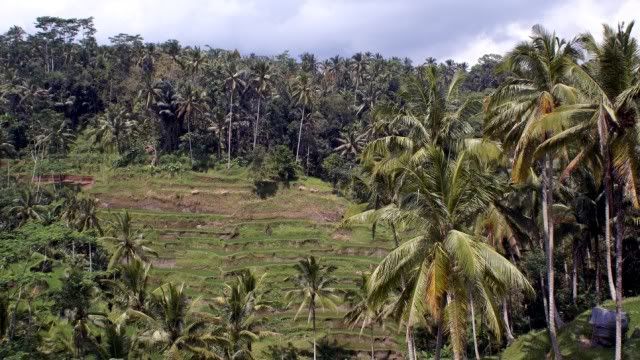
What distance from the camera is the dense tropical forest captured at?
15.6 m

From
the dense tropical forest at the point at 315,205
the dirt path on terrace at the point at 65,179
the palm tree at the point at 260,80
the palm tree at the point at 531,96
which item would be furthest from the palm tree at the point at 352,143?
the palm tree at the point at 531,96

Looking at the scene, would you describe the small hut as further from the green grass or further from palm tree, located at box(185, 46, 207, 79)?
palm tree, located at box(185, 46, 207, 79)

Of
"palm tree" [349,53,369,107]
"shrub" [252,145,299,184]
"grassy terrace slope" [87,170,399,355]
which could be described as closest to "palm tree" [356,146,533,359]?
"grassy terrace slope" [87,170,399,355]

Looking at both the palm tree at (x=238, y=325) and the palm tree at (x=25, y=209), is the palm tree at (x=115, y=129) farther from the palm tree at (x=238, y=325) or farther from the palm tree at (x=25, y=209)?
the palm tree at (x=238, y=325)

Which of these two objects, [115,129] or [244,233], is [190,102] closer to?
[115,129]

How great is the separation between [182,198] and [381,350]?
1383 inches

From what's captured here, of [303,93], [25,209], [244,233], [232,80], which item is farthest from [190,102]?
[25,209]

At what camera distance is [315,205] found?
69188 mm

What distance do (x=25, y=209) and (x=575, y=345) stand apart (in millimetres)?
54302

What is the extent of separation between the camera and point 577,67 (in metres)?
16.3

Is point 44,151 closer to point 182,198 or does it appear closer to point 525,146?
point 182,198

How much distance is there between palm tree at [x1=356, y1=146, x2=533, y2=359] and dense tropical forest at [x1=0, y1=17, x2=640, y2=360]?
6 centimetres

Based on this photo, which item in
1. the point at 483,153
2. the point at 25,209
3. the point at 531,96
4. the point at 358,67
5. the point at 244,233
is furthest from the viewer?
the point at 358,67

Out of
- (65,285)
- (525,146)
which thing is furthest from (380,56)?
(525,146)
